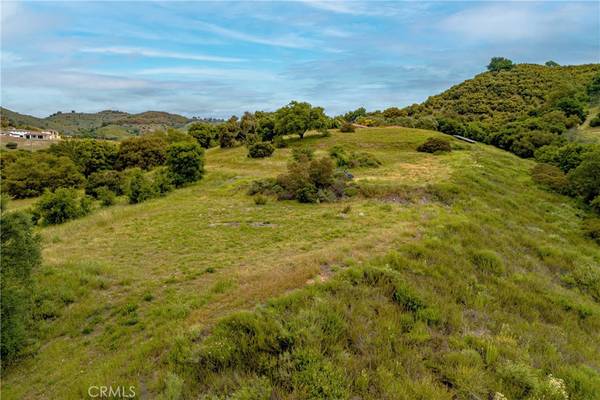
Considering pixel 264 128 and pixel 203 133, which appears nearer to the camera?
pixel 264 128

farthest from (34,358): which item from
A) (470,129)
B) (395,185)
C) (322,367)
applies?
(470,129)

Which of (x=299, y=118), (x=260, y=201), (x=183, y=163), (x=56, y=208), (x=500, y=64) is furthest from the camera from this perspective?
(x=500, y=64)

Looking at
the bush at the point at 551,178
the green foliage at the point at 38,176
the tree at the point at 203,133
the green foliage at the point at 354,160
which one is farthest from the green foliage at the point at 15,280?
the tree at the point at 203,133

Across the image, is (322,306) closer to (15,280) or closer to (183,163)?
(15,280)

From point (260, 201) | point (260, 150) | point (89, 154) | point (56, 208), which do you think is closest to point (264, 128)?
point (260, 150)

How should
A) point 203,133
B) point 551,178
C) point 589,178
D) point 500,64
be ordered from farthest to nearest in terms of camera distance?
1. point 500,64
2. point 203,133
3. point 551,178
4. point 589,178

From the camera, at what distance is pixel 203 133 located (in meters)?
49.4

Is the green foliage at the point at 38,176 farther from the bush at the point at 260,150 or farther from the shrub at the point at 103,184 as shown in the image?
the bush at the point at 260,150

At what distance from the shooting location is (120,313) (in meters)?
8.11

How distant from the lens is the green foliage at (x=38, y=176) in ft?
109

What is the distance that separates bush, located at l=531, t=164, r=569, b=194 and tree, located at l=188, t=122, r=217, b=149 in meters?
41.3

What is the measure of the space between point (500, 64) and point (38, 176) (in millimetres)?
119819

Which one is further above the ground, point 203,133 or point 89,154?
point 203,133

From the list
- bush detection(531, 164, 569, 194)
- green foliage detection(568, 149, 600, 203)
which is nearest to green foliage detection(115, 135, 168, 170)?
bush detection(531, 164, 569, 194)
